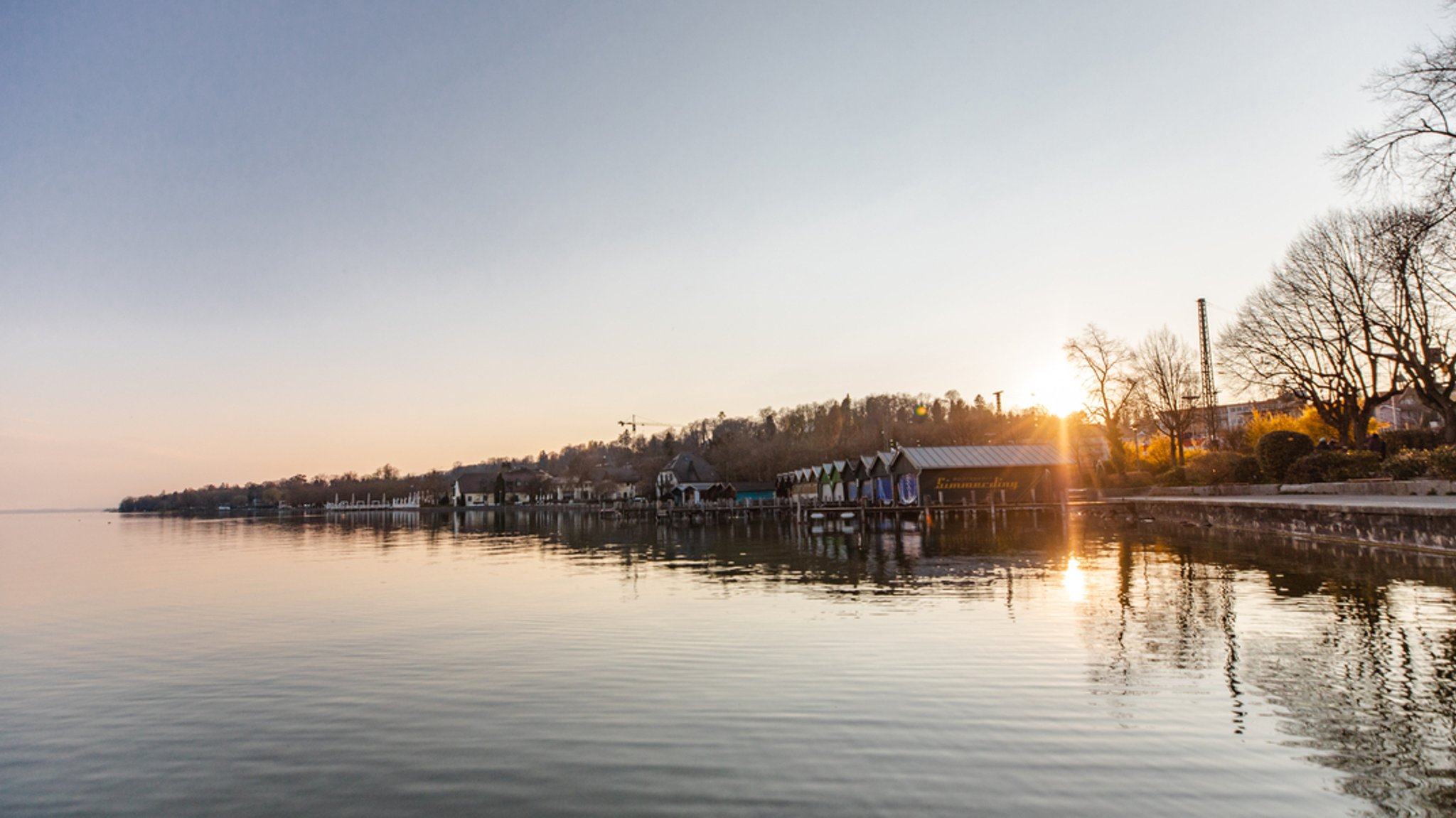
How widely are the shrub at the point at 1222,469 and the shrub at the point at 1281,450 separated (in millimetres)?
1853

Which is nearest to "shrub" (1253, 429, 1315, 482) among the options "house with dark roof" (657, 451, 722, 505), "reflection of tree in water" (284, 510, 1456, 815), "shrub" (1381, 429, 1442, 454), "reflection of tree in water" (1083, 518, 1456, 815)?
"shrub" (1381, 429, 1442, 454)

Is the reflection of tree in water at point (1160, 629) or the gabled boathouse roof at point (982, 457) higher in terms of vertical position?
the gabled boathouse roof at point (982, 457)

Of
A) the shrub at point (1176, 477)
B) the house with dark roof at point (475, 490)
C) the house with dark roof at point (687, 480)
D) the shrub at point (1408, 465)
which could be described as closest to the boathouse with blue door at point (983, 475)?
the shrub at point (1176, 477)

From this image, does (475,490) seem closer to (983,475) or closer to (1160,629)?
(983,475)

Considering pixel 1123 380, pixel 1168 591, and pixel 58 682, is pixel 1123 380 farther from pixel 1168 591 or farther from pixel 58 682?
pixel 58 682

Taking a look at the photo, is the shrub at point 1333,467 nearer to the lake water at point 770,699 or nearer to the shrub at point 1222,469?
the shrub at point 1222,469

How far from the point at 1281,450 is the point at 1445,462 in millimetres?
13689

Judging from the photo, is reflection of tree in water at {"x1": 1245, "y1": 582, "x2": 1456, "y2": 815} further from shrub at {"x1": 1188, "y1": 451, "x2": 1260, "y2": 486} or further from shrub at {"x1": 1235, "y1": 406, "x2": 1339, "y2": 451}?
shrub at {"x1": 1235, "y1": 406, "x2": 1339, "y2": 451}

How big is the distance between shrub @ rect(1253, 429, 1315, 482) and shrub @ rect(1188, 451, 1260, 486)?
185 centimetres

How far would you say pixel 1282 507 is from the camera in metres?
29.2

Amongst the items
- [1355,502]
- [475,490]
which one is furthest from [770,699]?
[475,490]

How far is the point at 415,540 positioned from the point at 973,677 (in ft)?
164

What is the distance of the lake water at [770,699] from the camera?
22.0 ft

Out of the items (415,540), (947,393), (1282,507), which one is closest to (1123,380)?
(1282,507)
